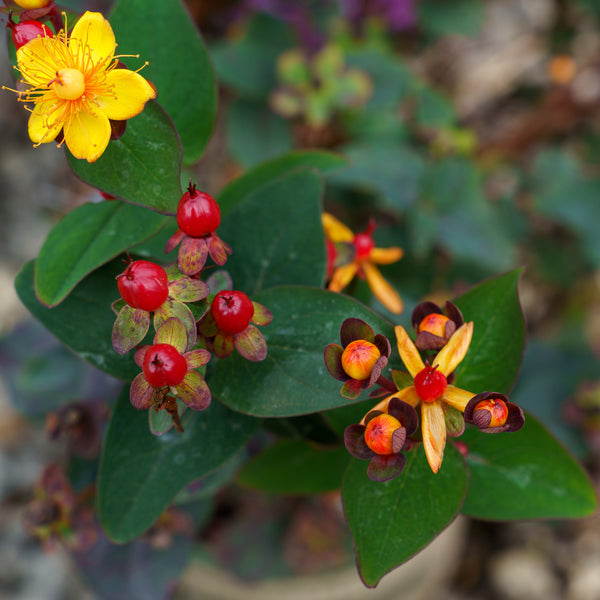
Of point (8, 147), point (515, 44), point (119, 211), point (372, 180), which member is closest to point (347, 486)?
point (119, 211)

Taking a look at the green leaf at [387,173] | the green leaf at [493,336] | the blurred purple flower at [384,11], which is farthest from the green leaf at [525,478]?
the blurred purple flower at [384,11]

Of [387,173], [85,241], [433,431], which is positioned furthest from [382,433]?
[387,173]

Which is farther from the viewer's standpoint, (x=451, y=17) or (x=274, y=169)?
(x=451, y=17)

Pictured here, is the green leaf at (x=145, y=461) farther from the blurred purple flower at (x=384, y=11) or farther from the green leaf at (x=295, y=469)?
the blurred purple flower at (x=384, y=11)

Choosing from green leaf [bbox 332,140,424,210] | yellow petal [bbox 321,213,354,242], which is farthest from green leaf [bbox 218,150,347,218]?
green leaf [bbox 332,140,424,210]

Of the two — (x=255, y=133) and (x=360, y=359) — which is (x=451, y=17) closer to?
(x=255, y=133)

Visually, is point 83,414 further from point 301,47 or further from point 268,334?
point 301,47

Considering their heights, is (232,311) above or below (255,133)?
above

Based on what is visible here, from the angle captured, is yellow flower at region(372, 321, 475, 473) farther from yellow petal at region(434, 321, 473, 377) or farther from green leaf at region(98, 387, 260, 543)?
green leaf at region(98, 387, 260, 543)
